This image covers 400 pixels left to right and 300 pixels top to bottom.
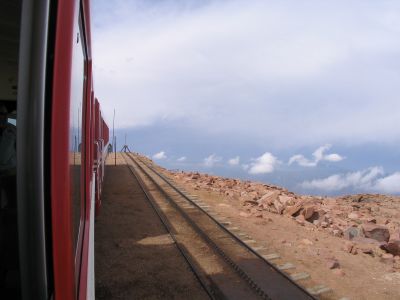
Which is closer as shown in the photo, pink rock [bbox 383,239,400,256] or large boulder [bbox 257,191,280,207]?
pink rock [bbox 383,239,400,256]

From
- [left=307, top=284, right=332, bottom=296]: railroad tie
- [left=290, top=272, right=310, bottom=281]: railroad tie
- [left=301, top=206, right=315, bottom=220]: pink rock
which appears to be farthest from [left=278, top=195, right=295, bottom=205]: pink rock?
[left=307, top=284, right=332, bottom=296]: railroad tie

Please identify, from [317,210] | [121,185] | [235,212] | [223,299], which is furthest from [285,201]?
[223,299]

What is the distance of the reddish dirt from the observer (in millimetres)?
6777

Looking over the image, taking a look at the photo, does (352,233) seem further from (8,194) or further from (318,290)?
(8,194)

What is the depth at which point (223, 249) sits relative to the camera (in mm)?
9008

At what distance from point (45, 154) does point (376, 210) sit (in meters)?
22.8

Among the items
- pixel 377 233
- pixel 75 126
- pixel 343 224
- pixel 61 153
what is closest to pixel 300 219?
pixel 343 224

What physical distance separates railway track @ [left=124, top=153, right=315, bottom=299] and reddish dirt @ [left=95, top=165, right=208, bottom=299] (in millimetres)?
268

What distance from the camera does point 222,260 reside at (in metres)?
8.25

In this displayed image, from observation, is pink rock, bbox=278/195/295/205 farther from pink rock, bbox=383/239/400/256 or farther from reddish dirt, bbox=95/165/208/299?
reddish dirt, bbox=95/165/208/299

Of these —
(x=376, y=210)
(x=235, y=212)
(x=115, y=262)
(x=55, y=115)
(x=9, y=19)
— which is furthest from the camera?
(x=376, y=210)

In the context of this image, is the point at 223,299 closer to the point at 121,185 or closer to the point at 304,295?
the point at 304,295

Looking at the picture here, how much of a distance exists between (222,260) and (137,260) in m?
1.76

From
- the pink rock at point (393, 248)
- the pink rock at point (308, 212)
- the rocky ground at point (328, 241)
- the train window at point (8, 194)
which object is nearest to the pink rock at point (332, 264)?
the rocky ground at point (328, 241)
